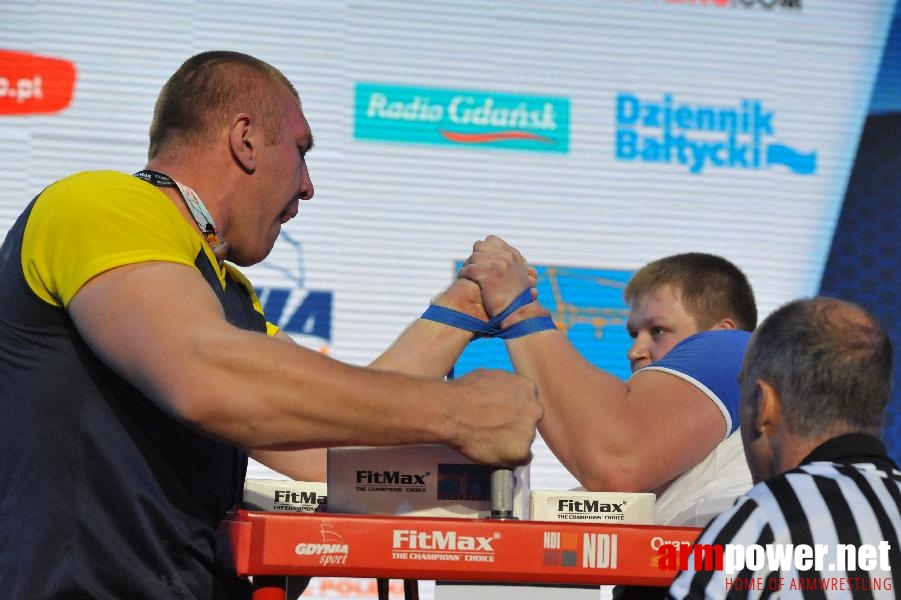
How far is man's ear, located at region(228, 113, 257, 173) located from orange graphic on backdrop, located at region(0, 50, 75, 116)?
309 cm

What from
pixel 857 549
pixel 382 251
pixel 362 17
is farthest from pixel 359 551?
pixel 362 17

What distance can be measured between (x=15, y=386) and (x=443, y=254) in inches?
131

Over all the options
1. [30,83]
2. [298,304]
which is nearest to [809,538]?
[298,304]

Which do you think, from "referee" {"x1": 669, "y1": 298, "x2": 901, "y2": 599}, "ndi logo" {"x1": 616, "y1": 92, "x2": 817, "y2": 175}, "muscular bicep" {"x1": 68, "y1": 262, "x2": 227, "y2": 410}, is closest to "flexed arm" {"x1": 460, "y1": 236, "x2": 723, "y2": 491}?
"referee" {"x1": 669, "y1": 298, "x2": 901, "y2": 599}

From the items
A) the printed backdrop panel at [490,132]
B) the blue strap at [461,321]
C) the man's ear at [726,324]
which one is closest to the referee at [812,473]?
the blue strap at [461,321]

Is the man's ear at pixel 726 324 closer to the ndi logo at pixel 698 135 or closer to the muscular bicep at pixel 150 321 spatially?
the muscular bicep at pixel 150 321

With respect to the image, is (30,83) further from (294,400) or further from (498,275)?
(294,400)

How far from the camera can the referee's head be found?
1504mm

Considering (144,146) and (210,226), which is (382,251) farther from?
(210,226)

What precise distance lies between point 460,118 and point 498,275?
2.71 meters

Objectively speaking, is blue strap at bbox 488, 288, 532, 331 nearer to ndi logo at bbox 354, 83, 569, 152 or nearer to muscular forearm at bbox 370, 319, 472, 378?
muscular forearm at bbox 370, 319, 472, 378

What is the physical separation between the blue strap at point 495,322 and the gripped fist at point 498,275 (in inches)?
0.5

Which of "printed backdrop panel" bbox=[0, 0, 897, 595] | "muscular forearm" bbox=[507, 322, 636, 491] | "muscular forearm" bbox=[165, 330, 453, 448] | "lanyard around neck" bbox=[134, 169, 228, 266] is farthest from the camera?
"printed backdrop panel" bbox=[0, 0, 897, 595]

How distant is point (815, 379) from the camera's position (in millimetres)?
1506
